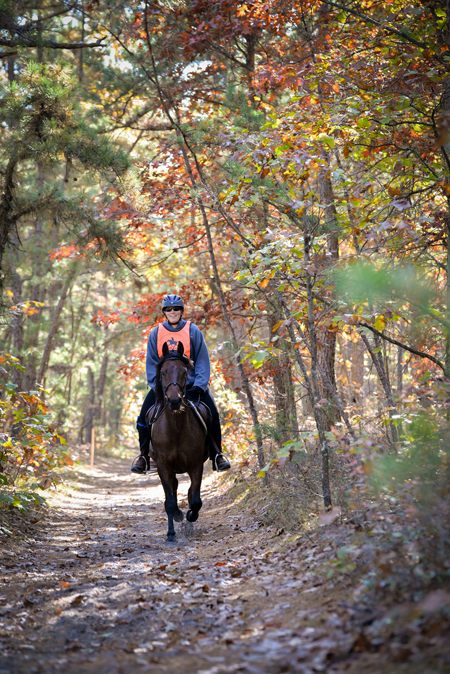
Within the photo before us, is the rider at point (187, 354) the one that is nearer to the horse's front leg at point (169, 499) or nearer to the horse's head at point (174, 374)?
the horse's head at point (174, 374)

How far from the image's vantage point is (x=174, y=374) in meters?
7.58

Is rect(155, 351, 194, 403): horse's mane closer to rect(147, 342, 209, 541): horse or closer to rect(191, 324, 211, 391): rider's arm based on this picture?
rect(147, 342, 209, 541): horse

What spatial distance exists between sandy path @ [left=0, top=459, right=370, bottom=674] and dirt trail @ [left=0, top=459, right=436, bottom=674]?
1cm

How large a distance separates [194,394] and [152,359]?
2.63 ft

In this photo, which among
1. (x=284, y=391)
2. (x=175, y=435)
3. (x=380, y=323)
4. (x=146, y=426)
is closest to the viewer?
(x=380, y=323)

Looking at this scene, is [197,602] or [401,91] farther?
[401,91]

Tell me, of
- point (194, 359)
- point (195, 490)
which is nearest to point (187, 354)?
point (194, 359)

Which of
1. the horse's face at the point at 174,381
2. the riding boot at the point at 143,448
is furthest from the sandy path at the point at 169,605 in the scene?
the horse's face at the point at 174,381

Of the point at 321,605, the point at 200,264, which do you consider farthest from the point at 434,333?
the point at 200,264

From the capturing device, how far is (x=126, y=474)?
23.5m

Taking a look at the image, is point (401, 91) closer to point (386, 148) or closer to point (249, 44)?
point (386, 148)

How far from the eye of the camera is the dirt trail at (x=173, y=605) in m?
3.39

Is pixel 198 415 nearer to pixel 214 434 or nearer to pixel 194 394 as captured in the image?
pixel 194 394

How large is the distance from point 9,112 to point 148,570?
700 centimetres
